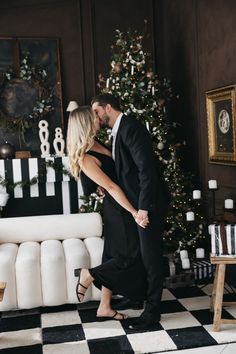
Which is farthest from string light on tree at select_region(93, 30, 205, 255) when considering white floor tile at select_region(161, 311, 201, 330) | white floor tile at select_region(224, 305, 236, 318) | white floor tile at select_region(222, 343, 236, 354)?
white floor tile at select_region(222, 343, 236, 354)

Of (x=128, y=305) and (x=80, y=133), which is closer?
(x=80, y=133)

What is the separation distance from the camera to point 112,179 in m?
3.56

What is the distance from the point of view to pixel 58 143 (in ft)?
22.0

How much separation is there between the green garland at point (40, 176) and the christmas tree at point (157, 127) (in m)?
1.02

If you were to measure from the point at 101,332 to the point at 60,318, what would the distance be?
463mm

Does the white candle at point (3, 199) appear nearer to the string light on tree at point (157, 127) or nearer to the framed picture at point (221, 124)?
the string light on tree at point (157, 127)

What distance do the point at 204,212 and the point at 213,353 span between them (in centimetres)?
262

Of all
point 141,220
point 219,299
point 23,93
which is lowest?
point 219,299

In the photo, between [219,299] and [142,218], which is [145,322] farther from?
[142,218]

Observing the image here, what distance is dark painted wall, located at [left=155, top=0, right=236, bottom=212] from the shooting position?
459 cm

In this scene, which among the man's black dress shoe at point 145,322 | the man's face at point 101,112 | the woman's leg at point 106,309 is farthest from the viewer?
the woman's leg at point 106,309

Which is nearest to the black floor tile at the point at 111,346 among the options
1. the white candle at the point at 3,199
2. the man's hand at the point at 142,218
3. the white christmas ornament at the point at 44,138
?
the man's hand at the point at 142,218

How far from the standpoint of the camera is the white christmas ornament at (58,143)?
255 inches

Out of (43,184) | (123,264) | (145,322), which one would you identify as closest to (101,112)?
(123,264)
